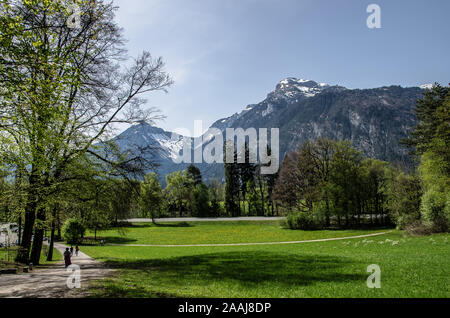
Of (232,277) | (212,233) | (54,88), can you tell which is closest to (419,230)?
(232,277)

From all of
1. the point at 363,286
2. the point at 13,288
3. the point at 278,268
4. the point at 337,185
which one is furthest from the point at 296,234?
the point at 13,288

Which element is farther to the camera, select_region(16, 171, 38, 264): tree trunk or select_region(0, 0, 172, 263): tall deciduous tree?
select_region(16, 171, 38, 264): tree trunk

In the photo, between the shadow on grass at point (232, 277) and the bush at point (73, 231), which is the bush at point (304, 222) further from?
the bush at point (73, 231)

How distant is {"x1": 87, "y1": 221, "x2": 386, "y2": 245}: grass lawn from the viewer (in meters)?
34.0

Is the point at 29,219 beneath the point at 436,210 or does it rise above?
above

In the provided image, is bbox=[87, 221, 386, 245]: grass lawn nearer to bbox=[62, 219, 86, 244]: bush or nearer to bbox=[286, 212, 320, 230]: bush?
bbox=[286, 212, 320, 230]: bush

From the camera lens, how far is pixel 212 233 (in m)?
43.0

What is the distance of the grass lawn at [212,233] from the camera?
1340 inches

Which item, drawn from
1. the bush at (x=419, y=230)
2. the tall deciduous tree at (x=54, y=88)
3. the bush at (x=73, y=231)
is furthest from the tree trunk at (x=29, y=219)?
the bush at (x=419, y=230)

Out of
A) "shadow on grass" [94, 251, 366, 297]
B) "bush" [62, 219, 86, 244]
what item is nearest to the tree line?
"shadow on grass" [94, 251, 366, 297]

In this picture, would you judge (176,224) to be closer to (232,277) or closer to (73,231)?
(73,231)

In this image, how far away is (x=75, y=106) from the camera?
13.4 meters

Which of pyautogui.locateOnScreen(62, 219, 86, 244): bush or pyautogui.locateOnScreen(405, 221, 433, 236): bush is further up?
pyautogui.locateOnScreen(405, 221, 433, 236): bush
